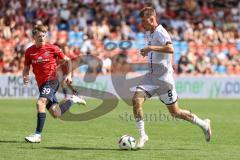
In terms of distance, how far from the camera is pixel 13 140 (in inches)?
489

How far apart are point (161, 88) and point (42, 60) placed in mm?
2398

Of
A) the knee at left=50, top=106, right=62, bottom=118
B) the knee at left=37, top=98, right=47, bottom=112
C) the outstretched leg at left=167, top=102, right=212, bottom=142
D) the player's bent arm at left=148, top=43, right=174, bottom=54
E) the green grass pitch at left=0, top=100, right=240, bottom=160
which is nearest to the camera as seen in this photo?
the green grass pitch at left=0, top=100, right=240, bottom=160

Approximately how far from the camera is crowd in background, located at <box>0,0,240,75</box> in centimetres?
2758

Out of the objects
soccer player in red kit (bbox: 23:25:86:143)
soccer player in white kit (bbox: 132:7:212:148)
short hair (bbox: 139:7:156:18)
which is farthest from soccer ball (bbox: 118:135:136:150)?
short hair (bbox: 139:7:156:18)

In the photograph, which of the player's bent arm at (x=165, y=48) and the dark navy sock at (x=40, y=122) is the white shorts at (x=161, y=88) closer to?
the player's bent arm at (x=165, y=48)

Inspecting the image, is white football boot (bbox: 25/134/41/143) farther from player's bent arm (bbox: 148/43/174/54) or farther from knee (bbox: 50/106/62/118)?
player's bent arm (bbox: 148/43/174/54)

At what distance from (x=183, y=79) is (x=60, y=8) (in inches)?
269

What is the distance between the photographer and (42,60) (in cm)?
1257

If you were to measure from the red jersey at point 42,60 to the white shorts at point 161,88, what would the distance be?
1.96 meters

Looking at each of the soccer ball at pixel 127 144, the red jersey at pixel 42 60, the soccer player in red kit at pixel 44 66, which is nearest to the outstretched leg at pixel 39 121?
the soccer player in red kit at pixel 44 66

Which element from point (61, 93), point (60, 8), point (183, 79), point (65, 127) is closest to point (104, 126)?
point (65, 127)

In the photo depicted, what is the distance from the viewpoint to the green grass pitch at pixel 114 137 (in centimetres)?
1059

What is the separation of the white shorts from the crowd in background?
49.1 ft

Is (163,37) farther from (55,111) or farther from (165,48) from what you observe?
(55,111)
